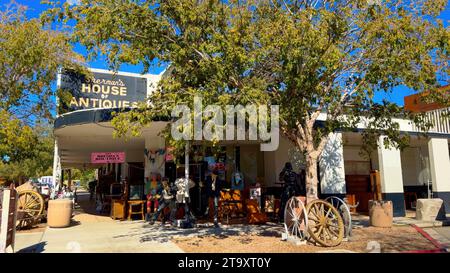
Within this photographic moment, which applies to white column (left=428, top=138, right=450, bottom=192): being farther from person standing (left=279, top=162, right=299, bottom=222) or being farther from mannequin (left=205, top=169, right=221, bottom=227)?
mannequin (left=205, top=169, right=221, bottom=227)

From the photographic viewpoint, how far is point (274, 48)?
849 centimetres

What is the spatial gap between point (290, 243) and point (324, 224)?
2.97 feet

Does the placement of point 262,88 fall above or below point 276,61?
below

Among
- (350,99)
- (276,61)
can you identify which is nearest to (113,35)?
(276,61)

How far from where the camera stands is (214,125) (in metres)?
7.37

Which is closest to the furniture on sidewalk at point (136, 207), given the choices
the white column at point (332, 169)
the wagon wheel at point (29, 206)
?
the wagon wheel at point (29, 206)

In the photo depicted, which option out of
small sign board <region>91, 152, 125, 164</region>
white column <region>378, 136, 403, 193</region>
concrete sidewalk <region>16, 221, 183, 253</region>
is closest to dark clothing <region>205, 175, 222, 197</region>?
concrete sidewalk <region>16, 221, 183, 253</region>

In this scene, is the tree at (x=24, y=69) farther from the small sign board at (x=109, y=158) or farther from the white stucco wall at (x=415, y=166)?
the white stucco wall at (x=415, y=166)

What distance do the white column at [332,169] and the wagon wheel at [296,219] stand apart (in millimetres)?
4558

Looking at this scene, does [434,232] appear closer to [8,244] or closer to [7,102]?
[8,244]

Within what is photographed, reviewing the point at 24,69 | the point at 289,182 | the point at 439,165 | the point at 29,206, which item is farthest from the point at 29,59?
the point at 439,165

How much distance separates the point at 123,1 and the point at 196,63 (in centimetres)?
214

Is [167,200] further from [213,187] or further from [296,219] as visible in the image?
[296,219]

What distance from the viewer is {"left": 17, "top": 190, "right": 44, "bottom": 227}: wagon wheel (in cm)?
1160
